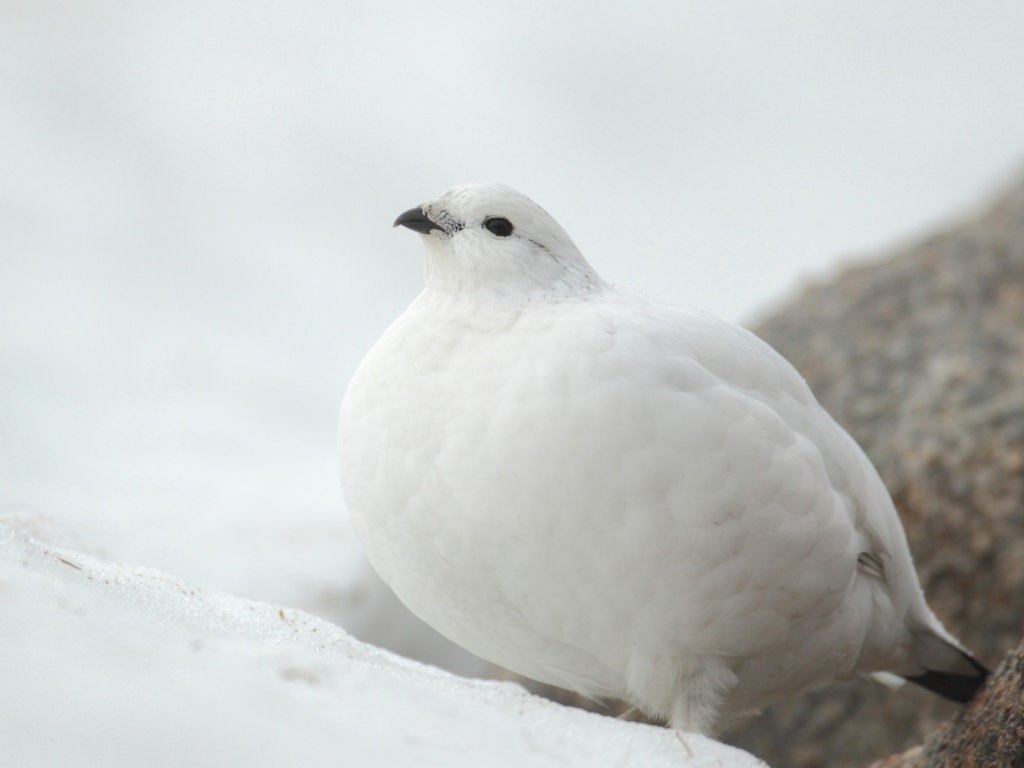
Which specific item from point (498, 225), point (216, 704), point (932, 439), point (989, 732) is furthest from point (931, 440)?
point (216, 704)

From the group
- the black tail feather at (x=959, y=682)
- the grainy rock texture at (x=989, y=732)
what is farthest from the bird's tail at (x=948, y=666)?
the grainy rock texture at (x=989, y=732)

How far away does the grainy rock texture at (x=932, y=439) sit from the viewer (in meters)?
3.09

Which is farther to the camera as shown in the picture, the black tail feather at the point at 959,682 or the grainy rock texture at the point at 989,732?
the black tail feather at the point at 959,682

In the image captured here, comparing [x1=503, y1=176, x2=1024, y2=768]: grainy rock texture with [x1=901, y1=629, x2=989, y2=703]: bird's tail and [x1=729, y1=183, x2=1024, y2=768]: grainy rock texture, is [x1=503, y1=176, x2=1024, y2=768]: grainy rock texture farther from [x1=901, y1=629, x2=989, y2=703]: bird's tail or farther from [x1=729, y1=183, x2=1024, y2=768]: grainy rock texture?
[x1=901, y1=629, x2=989, y2=703]: bird's tail

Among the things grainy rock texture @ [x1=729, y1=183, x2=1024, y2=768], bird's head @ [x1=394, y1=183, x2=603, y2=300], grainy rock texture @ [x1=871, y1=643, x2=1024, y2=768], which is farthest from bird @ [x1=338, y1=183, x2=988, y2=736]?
grainy rock texture @ [x1=729, y1=183, x2=1024, y2=768]

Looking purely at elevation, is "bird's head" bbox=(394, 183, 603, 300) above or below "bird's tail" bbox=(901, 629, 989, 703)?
above

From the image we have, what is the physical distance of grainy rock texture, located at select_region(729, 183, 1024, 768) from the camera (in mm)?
3092

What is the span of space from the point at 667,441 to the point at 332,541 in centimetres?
314

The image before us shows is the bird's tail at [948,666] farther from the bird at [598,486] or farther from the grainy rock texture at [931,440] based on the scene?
the grainy rock texture at [931,440]

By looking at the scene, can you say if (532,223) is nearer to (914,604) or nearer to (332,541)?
(914,604)

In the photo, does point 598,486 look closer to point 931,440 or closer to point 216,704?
point 216,704

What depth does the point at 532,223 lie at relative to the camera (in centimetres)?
213

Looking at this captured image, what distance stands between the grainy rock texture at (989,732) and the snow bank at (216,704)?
60cm

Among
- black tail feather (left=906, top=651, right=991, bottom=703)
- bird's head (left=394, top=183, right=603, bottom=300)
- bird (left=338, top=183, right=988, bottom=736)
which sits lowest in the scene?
black tail feather (left=906, top=651, right=991, bottom=703)
